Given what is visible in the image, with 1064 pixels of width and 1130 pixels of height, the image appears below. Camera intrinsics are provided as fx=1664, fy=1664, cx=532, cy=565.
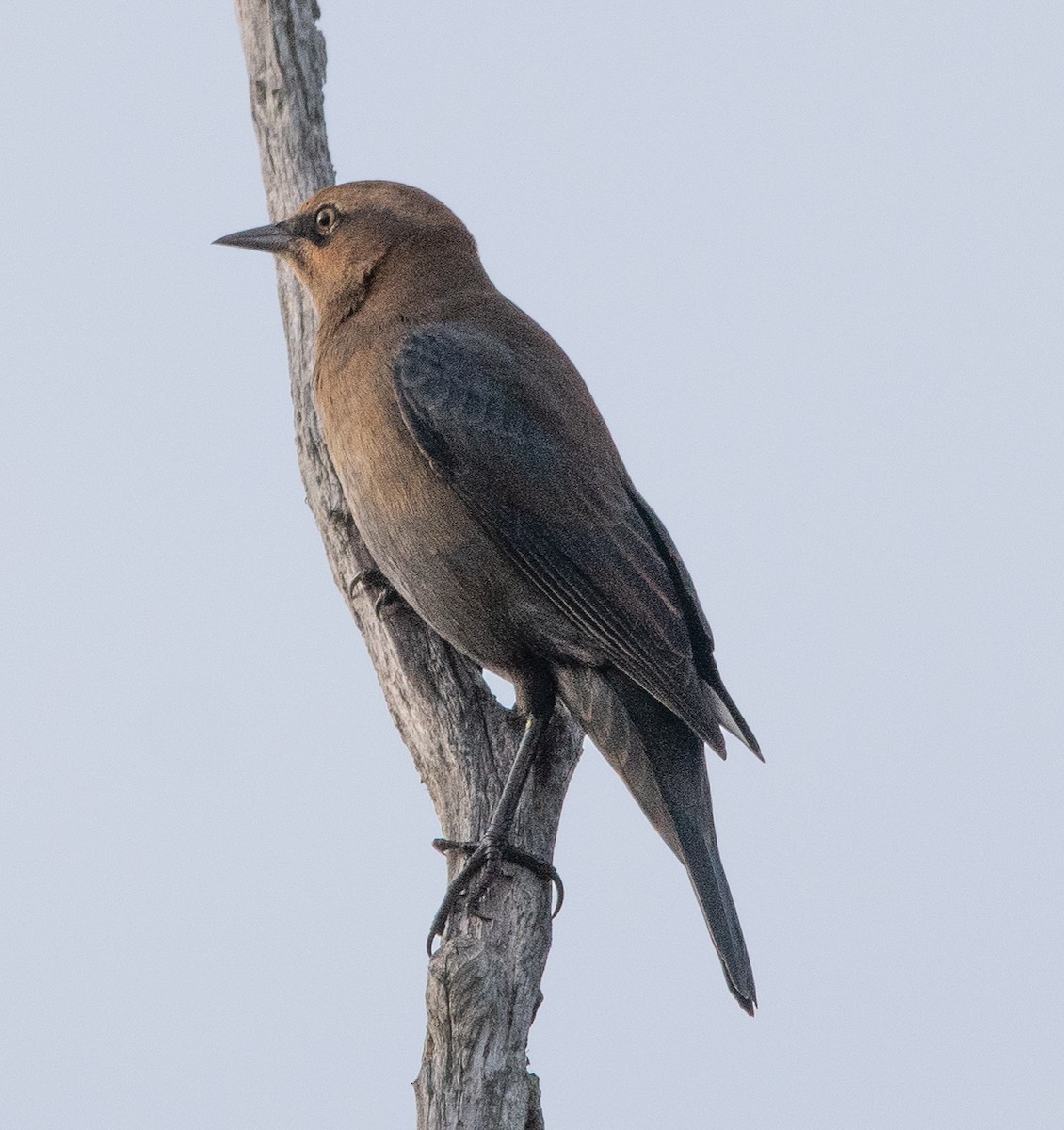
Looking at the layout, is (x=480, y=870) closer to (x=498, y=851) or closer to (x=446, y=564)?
(x=498, y=851)

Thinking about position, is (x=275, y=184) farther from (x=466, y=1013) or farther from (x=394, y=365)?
(x=466, y=1013)

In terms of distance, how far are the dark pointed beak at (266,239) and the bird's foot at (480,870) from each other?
8.34 feet

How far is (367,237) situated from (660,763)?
2.31m

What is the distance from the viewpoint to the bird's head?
20.5 feet

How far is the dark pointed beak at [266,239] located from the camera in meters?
6.50

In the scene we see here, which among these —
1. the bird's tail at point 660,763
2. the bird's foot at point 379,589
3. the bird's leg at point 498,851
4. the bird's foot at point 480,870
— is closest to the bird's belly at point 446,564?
the bird's tail at point 660,763

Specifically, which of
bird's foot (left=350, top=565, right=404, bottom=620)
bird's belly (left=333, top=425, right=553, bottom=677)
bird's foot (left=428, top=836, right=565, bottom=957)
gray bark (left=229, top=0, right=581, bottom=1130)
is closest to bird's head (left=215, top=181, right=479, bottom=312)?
gray bark (left=229, top=0, right=581, bottom=1130)

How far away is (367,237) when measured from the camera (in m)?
6.26

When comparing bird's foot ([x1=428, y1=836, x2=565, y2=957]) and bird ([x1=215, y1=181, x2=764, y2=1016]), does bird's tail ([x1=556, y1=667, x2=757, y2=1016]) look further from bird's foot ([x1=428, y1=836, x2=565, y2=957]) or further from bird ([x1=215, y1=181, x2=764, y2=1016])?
bird's foot ([x1=428, y1=836, x2=565, y2=957])

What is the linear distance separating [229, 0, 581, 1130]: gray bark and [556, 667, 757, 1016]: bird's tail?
1.19 feet

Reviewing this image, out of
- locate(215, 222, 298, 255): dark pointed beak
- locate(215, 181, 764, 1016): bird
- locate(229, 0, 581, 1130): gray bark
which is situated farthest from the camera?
locate(215, 222, 298, 255): dark pointed beak

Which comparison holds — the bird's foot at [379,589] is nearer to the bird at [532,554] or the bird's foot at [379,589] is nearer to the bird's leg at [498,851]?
the bird at [532,554]

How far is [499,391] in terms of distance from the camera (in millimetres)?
5711

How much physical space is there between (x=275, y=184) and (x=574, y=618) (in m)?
2.64
